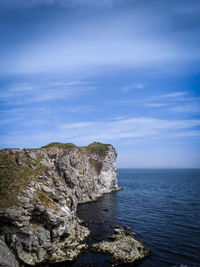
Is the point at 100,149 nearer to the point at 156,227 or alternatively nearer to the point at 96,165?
the point at 96,165

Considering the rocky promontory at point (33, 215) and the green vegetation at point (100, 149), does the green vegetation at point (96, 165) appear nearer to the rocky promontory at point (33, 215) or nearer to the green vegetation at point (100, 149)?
the green vegetation at point (100, 149)

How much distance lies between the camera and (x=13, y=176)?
143ft

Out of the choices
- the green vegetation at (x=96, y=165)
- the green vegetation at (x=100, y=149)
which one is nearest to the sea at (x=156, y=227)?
the green vegetation at (x=96, y=165)

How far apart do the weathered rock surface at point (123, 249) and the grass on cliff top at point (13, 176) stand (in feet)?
67.9

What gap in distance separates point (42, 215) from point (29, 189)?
6777 mm

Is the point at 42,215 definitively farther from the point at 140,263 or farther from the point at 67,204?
the point at 140,263

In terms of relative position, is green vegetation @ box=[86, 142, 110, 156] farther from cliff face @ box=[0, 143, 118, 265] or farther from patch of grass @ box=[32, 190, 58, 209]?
patch of grass @ box=[32, 190, 58, 209]

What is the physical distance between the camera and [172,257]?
3741 centimetres

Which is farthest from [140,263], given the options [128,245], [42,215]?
[42,215]

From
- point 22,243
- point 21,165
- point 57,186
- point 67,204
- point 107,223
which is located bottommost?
point 107,223

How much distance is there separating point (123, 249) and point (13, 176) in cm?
2951

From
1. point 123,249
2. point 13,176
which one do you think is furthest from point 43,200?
point 123,249

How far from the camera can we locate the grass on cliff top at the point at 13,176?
3859cm

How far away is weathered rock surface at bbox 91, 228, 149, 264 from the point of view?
3598 centimetres
